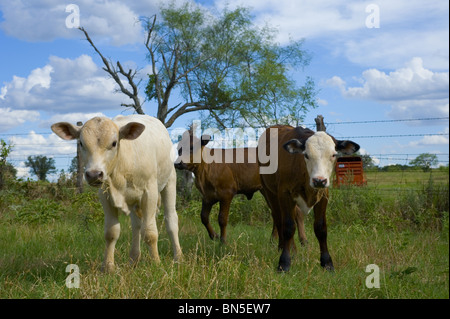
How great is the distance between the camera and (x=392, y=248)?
670 cm

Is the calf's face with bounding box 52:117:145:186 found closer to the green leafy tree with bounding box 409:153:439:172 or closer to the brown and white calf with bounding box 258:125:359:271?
the brown and white calf with bounding box 258:125:359:271

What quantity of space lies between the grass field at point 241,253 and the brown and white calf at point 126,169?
373 millimetres

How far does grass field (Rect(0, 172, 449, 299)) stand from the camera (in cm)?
448

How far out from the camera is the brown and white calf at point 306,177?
5.60 m

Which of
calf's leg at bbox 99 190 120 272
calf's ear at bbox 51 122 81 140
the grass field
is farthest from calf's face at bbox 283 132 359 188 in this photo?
calf's ear at bbox 51 122 81 140

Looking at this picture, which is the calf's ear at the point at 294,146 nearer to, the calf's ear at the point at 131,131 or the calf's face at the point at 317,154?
the calf's face at the point at 317,154

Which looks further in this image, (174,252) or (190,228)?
(190,228)

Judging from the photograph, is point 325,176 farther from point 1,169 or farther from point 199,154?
point 1,169

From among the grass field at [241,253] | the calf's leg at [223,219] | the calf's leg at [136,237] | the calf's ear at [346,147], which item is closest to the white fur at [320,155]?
the calf's ear at [346,147]
